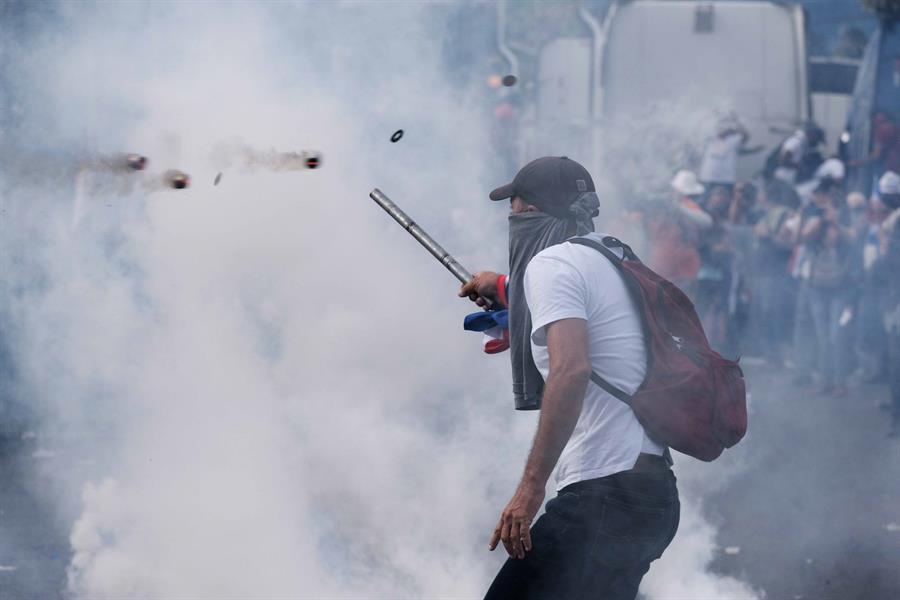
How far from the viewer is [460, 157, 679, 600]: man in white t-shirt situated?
9.66ft

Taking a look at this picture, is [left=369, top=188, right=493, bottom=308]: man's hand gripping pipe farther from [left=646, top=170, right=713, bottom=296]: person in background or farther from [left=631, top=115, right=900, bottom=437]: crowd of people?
[left=646, top=170, right=713, bottom=296]: person in background

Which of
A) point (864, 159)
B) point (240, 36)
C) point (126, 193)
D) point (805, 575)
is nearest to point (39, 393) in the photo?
point (126, 193)

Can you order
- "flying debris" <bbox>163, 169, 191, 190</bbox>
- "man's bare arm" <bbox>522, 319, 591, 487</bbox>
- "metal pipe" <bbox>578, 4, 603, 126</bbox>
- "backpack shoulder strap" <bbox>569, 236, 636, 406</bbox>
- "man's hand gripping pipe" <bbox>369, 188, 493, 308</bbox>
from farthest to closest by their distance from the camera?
1. "metal pipe" <bbox>578, 4, 603, 126</bbox>
2. "flying debris" <bbox>163, 169, 191, 190</bbox>
3. "man's hand gripping pipe" <bbox>369, 188, 493, 308</bbox>
4. "backpack shoulder strap" <bbox>569, 236, 636, 406</bbox>
5. "man's bare arm" <bbox>522, 319, 591, 487</bbox>

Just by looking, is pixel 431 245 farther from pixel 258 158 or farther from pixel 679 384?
pixel 258 158

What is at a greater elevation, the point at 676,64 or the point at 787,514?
the point at 676,64

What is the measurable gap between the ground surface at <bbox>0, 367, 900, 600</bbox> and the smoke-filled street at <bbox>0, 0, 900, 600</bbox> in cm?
2

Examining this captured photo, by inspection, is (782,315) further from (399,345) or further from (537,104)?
(399,345)

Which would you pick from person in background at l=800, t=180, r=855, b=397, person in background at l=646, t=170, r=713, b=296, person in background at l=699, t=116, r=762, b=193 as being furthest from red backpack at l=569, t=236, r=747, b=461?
person in background at l=699, t=116, r=762, b=193

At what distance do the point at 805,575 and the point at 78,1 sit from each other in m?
3.70

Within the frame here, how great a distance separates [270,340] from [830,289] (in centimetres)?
597

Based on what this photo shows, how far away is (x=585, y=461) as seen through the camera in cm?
304

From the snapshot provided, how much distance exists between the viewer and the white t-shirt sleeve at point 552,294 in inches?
117

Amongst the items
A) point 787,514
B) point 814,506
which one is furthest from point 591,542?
point 814,506

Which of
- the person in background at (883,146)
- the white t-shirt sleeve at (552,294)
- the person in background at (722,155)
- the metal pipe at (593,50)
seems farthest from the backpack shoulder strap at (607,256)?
the person in background at (722,155)
